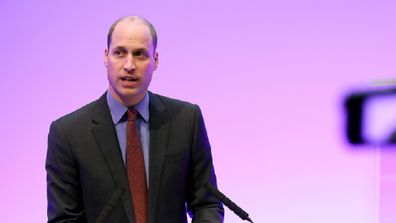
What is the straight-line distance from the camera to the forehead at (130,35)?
1585 millimetres

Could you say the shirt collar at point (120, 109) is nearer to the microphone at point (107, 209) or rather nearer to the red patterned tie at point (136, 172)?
the red patterned tie at point (136, 172)

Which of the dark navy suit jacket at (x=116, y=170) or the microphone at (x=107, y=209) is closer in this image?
the microphone at (x=107, y=209)

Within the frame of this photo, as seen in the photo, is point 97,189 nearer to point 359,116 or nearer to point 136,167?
point 136,167

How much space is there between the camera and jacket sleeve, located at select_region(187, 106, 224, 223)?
1592mm

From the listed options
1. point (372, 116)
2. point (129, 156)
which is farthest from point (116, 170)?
point (372, 116)

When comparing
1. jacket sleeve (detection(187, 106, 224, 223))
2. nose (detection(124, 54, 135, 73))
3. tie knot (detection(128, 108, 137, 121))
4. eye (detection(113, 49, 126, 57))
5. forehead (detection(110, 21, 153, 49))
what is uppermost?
forehead (detection(110, 21, 153, 49))

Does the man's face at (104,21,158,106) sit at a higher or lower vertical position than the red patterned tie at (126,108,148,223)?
higher

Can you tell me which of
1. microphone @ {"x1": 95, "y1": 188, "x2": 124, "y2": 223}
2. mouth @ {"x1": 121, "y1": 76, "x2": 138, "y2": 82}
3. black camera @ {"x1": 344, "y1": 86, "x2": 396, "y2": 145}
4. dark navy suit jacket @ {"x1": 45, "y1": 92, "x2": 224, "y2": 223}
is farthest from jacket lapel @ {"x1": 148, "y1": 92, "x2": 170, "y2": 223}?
black camera @ {"x1": 344, "y1": 86, "x2": 396, "y2": 145}

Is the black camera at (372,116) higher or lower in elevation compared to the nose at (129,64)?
lower

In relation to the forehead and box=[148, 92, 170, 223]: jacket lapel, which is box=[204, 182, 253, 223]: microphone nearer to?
box=[148, 92, 170, 223]: jacket lapel

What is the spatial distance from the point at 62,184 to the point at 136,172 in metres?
0.19

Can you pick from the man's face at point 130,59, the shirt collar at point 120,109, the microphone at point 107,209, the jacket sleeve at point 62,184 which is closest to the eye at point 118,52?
the man's face at point 130,59

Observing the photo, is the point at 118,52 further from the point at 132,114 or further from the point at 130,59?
the point at 132,114

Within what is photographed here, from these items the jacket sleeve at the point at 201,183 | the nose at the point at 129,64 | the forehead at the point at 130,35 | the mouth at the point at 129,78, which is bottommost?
the jacket sleeve at the point at 201,183
